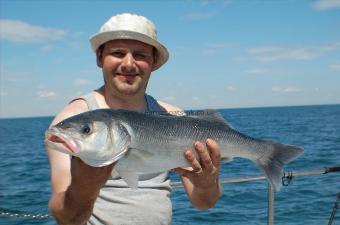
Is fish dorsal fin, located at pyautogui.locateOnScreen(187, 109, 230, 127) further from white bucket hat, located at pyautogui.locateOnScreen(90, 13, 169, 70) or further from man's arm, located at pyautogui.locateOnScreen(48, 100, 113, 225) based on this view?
man's arm, located at pyautogui.locateOnScreen(48, 100, 113, 225)

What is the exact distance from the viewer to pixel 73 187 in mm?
3285

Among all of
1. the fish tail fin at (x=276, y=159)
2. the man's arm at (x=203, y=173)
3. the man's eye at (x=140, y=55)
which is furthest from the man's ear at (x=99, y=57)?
the fish tail fin at (x=276, y=159)

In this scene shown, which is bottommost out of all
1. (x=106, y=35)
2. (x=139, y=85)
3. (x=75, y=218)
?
(x=75, y=218)

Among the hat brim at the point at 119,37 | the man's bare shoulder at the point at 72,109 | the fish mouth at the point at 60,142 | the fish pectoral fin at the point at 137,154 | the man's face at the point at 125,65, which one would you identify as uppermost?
the hat brim at the point at 119,37

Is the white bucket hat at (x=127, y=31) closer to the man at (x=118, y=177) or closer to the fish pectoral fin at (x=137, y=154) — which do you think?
the man at (x=118, y=177)

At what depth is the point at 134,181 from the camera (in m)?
3.53

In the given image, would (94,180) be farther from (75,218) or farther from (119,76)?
(119,76)

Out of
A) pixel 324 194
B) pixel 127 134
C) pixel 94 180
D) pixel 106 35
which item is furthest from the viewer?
pixel 324 194

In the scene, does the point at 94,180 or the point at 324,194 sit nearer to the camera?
the point at 94,180

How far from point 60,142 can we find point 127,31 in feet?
3.99

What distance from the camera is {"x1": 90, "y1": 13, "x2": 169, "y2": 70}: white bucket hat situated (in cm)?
386

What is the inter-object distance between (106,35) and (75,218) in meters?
1.60

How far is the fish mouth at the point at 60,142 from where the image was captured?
313cm

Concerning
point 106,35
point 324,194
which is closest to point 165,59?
point 106,35
